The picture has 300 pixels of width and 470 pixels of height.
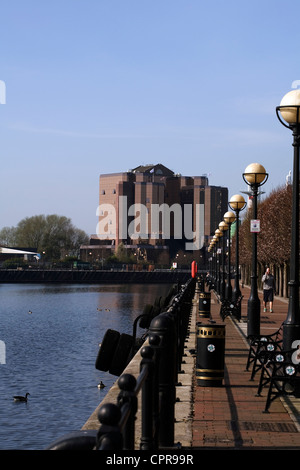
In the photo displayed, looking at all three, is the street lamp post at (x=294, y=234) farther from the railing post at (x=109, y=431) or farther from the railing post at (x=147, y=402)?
the railing post at (x=109, y=431)

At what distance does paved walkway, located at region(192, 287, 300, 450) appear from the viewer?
8.22 m

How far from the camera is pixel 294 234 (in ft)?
40.1

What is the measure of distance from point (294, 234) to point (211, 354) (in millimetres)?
2349

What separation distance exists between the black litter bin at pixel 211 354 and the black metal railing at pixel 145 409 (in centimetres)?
415

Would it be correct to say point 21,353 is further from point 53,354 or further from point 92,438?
point 92,438

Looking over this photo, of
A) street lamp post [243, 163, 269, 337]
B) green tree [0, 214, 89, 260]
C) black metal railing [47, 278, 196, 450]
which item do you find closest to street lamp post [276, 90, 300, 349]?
black metal railing [47, 278, 196, 450]

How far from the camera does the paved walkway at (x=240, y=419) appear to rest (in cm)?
822

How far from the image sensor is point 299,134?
41.3 ft

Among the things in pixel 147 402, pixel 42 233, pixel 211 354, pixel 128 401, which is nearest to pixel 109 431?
pixel 128 401

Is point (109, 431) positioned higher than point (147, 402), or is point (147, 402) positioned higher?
point (109, 431)

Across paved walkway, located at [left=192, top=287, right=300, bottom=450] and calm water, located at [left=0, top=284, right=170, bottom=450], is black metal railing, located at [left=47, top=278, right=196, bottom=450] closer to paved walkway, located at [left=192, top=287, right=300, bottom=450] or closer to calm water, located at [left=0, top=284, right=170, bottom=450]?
paved walkway, located at [left=192, top=287, right=300, bottom=450]

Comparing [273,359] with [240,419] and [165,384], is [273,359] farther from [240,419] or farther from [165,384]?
[165,384]

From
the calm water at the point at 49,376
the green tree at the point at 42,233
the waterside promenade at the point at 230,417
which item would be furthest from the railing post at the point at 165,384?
the green tree at the point at 42,233

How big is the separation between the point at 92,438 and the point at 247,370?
Result: 34.7ft
